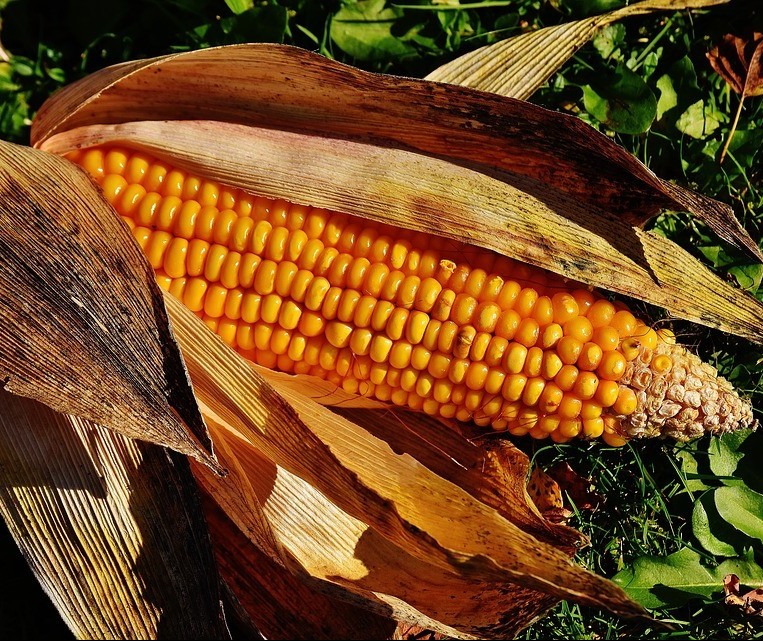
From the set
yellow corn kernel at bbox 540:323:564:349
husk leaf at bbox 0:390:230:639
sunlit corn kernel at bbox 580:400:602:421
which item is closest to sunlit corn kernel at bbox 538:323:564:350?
yellow corn kernel at bbox 540:323:564:349

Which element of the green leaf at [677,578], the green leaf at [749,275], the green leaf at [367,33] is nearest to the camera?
the green leaf at [677,578]

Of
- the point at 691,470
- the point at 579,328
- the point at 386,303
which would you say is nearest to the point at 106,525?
the point at 386,303

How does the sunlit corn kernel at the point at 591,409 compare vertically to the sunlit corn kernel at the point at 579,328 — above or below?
below

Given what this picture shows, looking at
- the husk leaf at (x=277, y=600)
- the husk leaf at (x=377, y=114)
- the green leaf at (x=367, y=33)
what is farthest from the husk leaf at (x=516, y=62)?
the husk leaf at (x=277, y=600)

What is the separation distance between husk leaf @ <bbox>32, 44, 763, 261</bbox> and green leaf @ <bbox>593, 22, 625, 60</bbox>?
0.96m

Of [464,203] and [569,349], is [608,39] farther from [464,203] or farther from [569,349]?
[569,349]

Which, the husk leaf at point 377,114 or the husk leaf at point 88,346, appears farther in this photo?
the husk leaf at point 377,114

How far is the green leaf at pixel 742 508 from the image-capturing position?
2753mm

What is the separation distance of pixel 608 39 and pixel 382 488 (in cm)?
199

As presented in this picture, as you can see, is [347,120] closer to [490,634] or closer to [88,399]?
[88,399]

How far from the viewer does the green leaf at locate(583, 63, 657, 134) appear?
9.25 ft

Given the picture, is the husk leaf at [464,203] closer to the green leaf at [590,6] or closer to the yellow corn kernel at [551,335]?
the yellow corn kernel at [551,335]

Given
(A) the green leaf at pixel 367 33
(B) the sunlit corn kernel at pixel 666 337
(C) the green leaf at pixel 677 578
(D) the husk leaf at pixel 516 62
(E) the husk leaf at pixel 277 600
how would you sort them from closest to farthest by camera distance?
(B) the sunlit corn kernel at pixel 666 337 → (D) the husk leaf at pixel 516 62 → (E) the husk leaf at pixel 277 600 → (C) the green leaf at pixel 677 578 → (A) the green leaf at pixel 367 33

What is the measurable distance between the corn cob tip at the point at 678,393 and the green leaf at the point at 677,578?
2.51 ft
